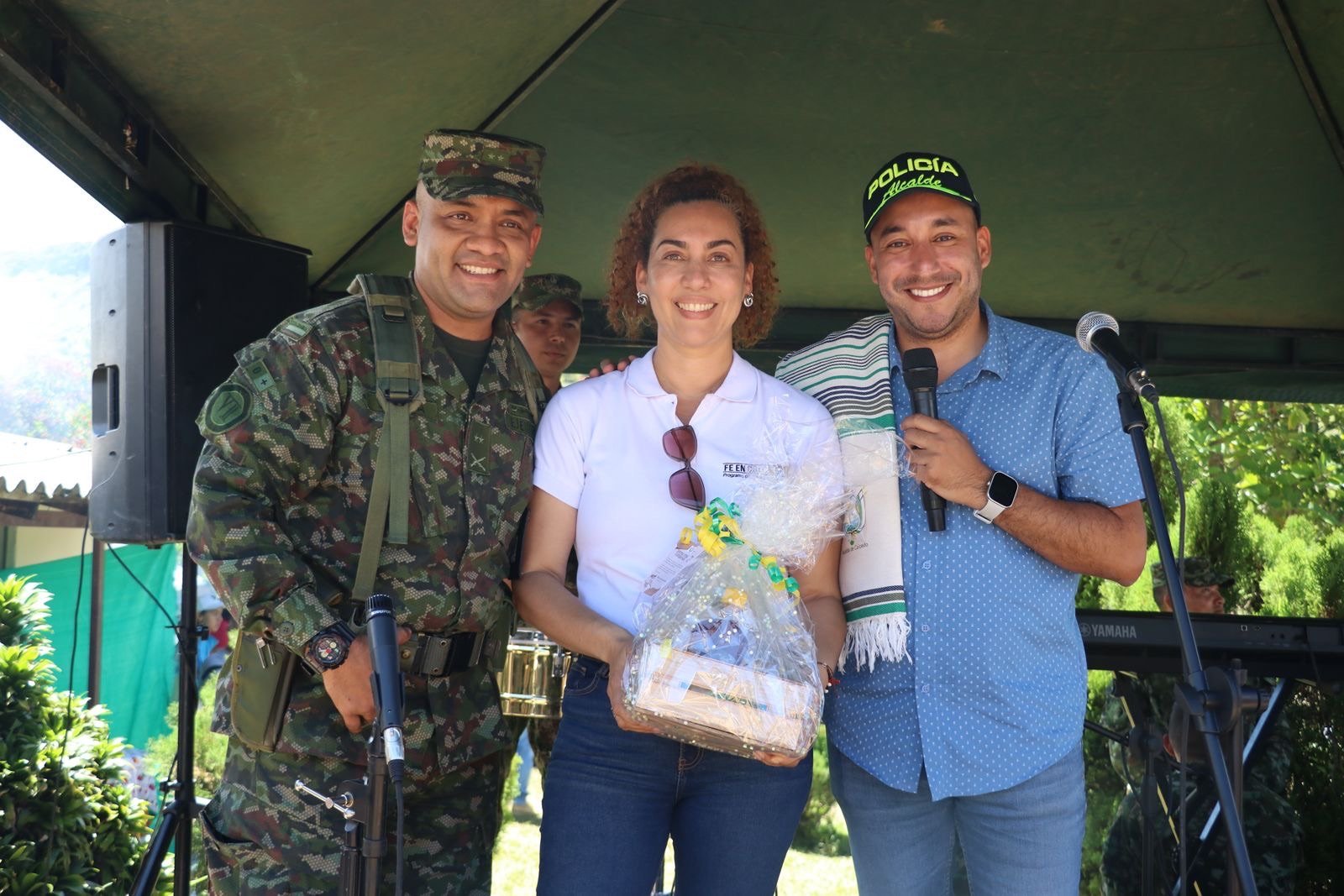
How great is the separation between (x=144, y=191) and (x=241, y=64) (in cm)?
52

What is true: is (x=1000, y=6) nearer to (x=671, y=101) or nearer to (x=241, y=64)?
(x=671, y=101)

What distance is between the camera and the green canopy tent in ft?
10.7

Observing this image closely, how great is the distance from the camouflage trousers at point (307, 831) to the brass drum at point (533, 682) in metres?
2.92

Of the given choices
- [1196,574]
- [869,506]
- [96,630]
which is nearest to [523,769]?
[96,630]

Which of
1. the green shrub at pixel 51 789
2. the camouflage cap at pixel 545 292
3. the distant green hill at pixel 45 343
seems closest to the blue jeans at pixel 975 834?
the camouflage cap at pixel 545 292

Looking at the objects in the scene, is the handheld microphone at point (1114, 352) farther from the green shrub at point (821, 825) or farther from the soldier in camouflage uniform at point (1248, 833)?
the green shrub at point (821, 825)

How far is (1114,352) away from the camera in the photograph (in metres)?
2.38

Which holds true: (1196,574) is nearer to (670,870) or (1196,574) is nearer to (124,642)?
(670,870)

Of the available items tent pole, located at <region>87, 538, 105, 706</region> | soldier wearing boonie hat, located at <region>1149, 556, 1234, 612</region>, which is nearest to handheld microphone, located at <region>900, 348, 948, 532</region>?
soldier wearing boonie hat, located at <region>1149, 556, 1234, 612</region>

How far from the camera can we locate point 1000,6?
4297 mm

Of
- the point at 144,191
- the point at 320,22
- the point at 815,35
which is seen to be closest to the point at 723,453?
the point at 320,22

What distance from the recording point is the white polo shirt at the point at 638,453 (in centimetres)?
250

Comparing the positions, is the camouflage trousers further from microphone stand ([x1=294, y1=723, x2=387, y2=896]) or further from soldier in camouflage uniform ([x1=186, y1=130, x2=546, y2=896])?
microphone stand ([x1=294, y1=723, x2=387, y2=896])

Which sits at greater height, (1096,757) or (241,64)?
(241,64)
